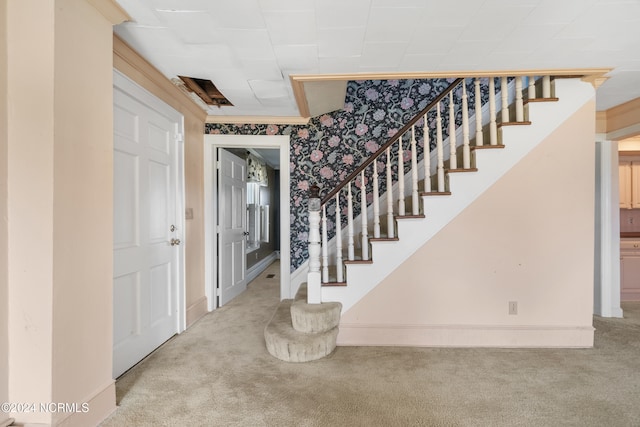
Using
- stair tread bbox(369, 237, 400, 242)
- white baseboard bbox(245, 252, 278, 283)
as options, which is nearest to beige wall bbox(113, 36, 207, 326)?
white baseboard bbox(245, 252, 278, 283)

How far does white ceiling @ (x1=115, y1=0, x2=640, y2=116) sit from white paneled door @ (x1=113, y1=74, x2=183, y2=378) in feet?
1.50

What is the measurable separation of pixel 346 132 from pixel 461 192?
1471 mm

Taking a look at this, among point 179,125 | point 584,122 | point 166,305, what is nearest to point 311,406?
point 166,305

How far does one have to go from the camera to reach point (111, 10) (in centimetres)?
165

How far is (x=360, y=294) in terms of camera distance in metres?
2.65

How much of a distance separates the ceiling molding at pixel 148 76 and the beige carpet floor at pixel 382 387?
2111 millimetres

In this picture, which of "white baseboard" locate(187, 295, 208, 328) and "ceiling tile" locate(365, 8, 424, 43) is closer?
"ceiling tile" locate(365, 8, 424, 43)

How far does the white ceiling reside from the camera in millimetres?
1679

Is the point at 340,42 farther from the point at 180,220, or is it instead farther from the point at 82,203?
the point at 180,220

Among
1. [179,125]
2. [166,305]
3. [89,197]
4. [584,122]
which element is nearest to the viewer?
[89,197]

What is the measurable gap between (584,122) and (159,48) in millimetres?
3325

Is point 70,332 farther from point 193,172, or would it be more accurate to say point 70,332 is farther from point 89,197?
point 193,172

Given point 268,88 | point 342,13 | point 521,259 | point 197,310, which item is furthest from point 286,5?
point 197,310

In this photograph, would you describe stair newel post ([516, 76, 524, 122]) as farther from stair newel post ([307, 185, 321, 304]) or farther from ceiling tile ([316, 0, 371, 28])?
stair newel post ([307, 185, 321, 304])
